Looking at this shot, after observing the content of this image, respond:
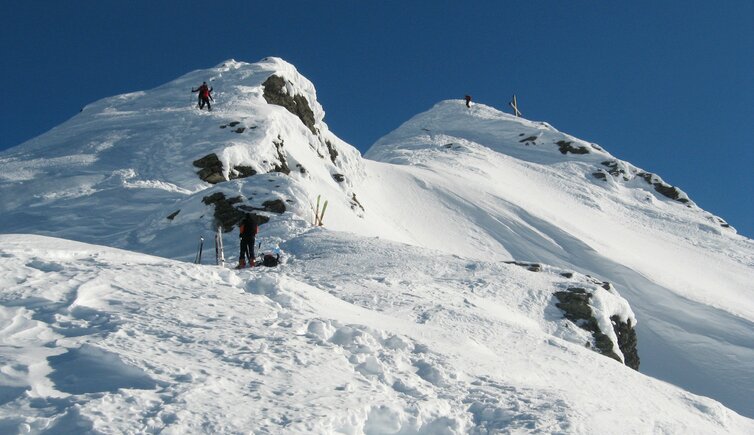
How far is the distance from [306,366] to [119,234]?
14.6 m

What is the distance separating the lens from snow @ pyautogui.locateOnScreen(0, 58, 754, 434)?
696 cm

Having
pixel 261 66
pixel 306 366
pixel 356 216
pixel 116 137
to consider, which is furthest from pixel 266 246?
pixel 261 66

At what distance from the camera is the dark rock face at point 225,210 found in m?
19.3

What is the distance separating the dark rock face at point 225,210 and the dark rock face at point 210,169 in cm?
396

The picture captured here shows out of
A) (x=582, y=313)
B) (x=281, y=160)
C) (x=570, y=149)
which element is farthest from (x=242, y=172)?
(x=570, y=149)

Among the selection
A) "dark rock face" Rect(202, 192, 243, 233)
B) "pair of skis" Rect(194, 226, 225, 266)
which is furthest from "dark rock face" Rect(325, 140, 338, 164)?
"pair of skis" Rect(194, 226, 225, 266)

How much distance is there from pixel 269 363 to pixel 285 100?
94.9 ft

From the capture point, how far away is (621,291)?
102 ft

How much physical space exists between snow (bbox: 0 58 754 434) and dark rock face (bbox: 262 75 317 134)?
503 mm

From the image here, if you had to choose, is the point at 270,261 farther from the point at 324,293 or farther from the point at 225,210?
the point at 324,293

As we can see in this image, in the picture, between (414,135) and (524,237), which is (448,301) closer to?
(524,237)

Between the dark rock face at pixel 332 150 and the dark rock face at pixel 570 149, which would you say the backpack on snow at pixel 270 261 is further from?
the dark rock face at pixel 570 149

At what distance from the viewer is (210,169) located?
24391mm

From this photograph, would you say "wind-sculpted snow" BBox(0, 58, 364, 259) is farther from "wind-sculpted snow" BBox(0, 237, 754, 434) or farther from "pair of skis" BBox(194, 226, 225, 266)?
"wind-sculpted snow" BBox(0, 237, 754, 434)
